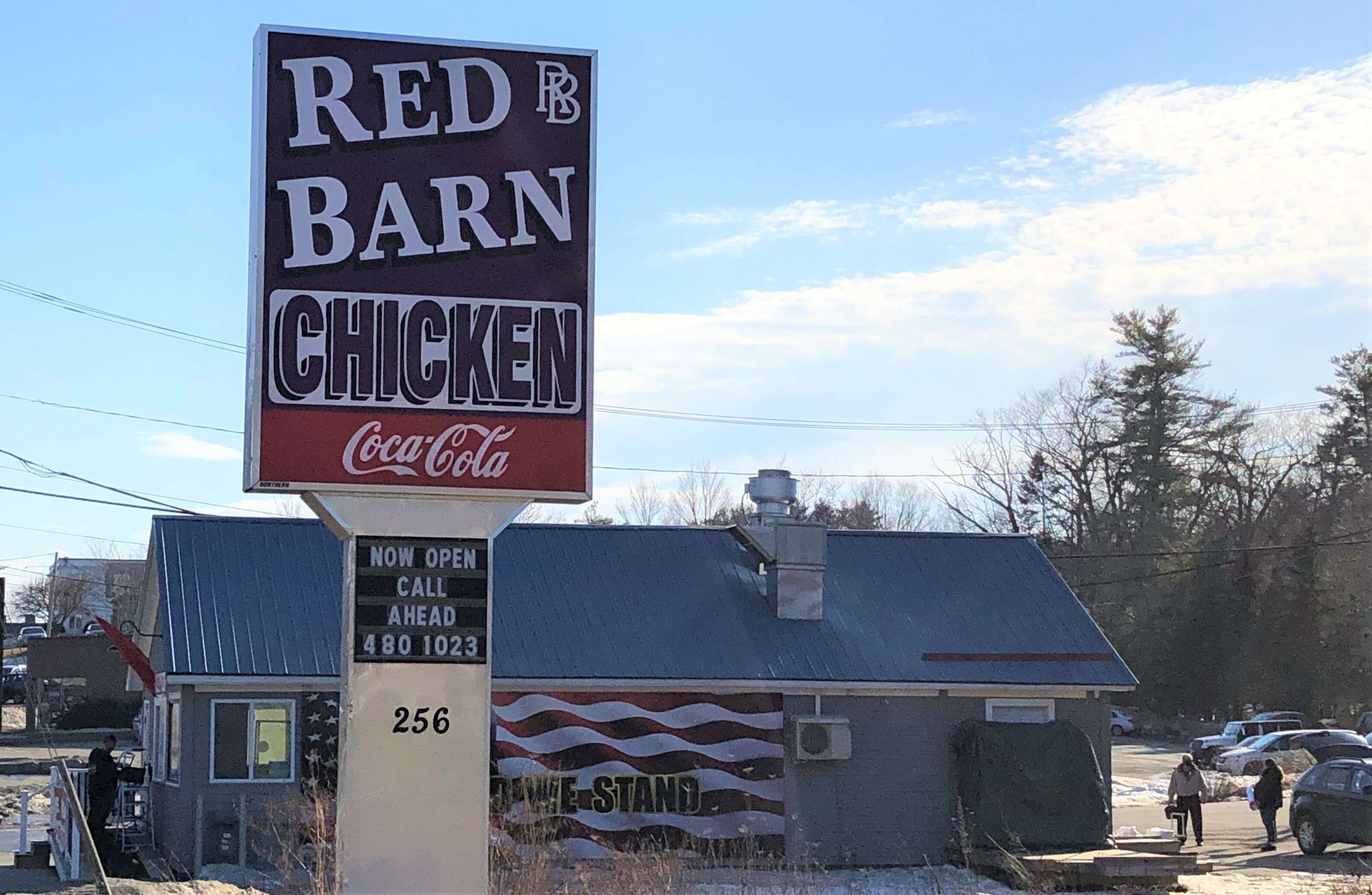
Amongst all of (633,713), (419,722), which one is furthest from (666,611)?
(419,722)

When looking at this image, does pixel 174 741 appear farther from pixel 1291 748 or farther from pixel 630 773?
pixel 1291 748

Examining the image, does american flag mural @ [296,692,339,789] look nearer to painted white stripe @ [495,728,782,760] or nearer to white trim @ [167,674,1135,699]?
white trim @ [167,674,1135,699]

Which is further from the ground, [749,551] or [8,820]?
[749,551]

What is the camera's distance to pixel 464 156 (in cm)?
1077

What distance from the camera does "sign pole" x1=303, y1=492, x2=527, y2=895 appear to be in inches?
392

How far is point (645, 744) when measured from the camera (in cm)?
2250

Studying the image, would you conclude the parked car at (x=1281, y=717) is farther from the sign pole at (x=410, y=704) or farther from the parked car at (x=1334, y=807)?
the sign pole at (x=410, y=704)

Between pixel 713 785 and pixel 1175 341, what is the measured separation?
55945 mm

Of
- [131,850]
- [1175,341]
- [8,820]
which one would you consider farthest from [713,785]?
[1175,341]

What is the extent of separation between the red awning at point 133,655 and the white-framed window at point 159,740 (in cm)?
32

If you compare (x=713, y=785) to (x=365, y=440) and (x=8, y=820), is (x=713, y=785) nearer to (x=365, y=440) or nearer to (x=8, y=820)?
(x=365, y=440)

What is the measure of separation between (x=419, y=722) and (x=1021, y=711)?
51.4 ft

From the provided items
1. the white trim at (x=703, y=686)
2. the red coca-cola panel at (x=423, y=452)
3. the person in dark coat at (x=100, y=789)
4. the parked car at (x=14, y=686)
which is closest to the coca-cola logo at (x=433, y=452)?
the red coca-cola panel at (x=423, y=452)

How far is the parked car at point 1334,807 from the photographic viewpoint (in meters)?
24.5
